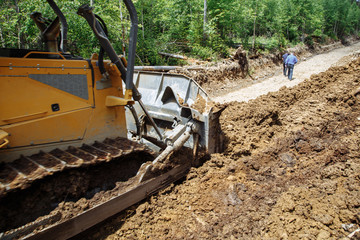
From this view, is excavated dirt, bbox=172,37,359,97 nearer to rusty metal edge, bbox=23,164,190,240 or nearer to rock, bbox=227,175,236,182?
rock, bbox=227,175,236,182

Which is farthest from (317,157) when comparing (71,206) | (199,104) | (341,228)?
(71,206)

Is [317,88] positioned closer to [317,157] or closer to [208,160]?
[317,157]

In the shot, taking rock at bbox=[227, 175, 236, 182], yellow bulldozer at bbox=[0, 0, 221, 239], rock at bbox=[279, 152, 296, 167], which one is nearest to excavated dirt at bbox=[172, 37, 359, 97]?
→ rock at bbox=[279, 152, 296, 167]

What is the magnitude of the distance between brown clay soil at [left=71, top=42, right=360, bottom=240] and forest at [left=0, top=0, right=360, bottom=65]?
4891 mm

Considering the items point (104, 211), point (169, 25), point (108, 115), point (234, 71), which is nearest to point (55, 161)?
point (104, 211)

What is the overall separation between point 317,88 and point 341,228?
7.49 meters

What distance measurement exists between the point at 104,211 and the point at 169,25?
16.7 metres

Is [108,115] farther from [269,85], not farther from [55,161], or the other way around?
[269,85]

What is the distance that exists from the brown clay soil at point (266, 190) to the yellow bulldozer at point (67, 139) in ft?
1.13

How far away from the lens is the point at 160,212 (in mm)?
3592

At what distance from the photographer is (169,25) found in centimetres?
1775

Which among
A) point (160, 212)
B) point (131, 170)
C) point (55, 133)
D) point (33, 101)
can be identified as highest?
point (33, 101)

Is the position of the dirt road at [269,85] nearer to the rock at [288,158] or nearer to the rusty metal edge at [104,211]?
the rock at [288,158]

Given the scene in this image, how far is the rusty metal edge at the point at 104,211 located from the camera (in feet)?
8.44
